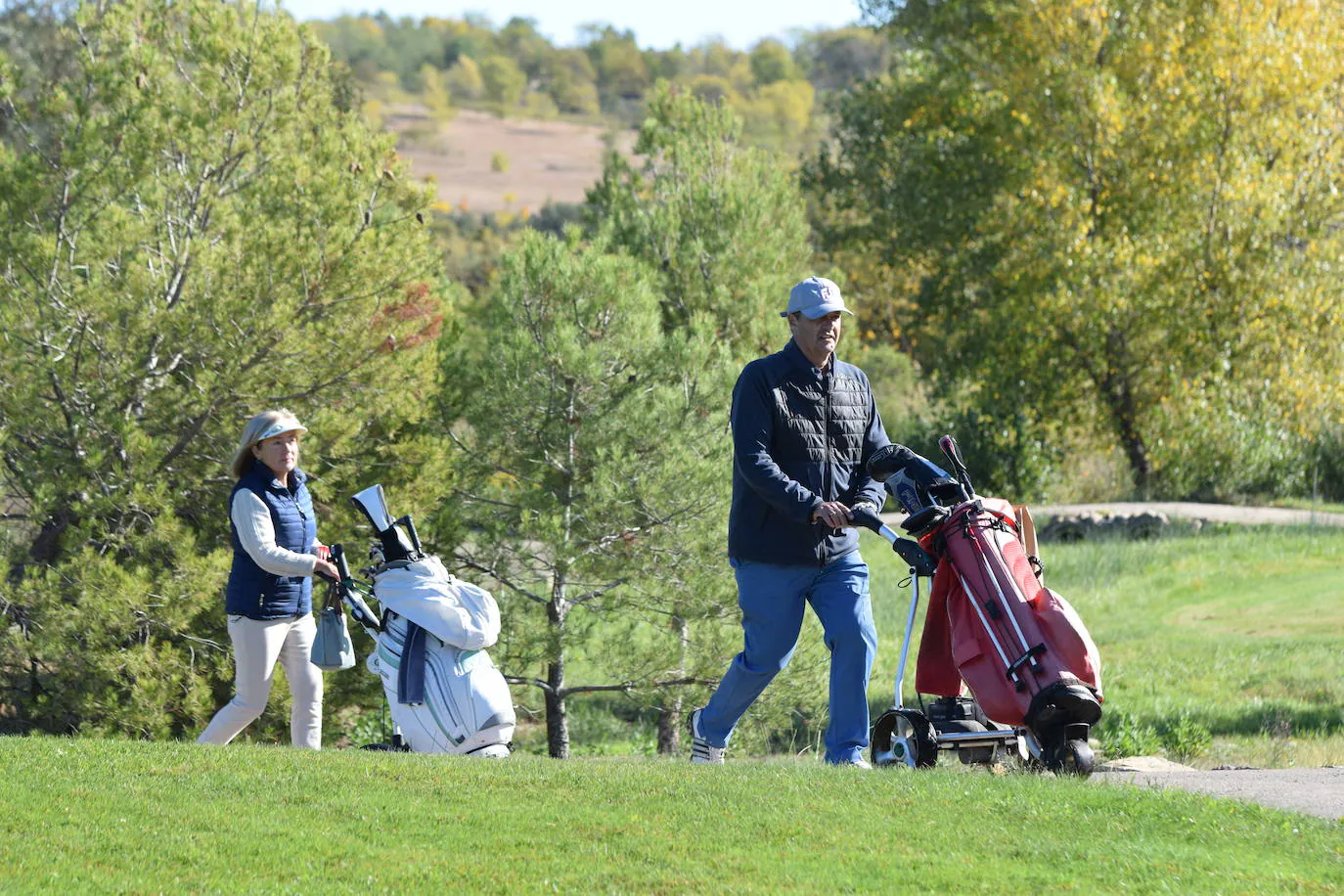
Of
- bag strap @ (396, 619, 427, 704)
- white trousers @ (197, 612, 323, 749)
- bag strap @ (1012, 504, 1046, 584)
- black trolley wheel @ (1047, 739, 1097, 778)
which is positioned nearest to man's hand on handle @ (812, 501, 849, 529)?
bag strap @ (1012, 504, 1046, 584)

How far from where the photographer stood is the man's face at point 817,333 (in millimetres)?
6809

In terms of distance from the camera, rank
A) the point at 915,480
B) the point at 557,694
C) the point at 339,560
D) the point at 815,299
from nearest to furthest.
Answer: the point at 815,299, the point at 915,480, the point at 339,560, the point at 557,694

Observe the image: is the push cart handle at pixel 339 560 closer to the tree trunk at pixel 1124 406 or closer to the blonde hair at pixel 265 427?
the blonde hair at pixel 265 427

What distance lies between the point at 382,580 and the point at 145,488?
401 centimetres

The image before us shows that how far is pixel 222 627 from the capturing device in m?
11.1

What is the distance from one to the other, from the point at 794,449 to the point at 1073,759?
5.62 ft

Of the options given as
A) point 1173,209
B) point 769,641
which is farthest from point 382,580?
point 1173,209

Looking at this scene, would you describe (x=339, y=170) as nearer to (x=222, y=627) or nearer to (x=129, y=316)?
(x=129, y=316)

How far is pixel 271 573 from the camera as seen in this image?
7.46m

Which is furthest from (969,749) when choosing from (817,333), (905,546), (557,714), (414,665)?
(557,714)

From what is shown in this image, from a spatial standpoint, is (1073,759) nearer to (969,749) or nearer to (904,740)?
(969,749)

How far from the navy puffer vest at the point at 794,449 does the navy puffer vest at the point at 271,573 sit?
6.97 ft

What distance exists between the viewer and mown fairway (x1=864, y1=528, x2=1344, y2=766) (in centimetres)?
1138

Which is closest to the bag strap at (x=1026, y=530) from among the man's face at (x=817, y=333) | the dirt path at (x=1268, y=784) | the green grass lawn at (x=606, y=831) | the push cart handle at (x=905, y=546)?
the push cart handle at (x=905, y=546)
